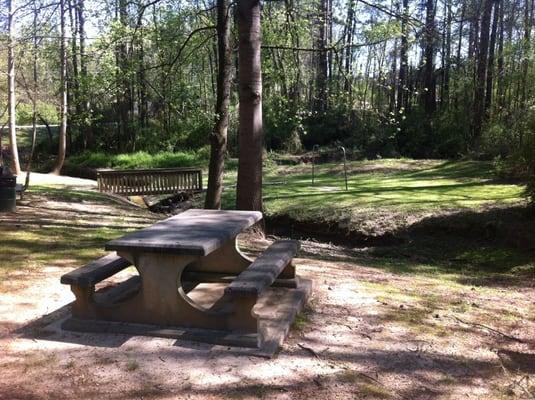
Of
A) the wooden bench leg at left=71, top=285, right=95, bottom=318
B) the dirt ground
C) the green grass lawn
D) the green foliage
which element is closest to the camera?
the dirt ground

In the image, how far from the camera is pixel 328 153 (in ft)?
86.7

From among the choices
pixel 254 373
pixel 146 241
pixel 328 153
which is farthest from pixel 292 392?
pixel 328 153

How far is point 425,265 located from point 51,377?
6183 mm

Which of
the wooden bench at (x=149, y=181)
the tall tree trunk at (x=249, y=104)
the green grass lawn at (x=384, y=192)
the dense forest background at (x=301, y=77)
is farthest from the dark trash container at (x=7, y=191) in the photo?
the wooden bench at (x=149, y=181)

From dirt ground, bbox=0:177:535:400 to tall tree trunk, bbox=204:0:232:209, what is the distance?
13.7 ft

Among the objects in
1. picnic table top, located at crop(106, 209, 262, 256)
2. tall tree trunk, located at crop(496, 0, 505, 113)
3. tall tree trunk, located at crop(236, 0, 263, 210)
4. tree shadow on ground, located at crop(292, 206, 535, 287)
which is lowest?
tree shadow on ground, located at crop(292, 206, 535, 287)

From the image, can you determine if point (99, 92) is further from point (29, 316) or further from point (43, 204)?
point (29, 316)

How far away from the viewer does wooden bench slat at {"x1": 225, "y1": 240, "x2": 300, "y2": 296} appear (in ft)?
12.4

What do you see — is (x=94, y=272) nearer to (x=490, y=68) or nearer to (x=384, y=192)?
(x=384, y=192)

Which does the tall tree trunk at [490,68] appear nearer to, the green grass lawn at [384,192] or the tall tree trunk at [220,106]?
the green grass lawn at [384,192]

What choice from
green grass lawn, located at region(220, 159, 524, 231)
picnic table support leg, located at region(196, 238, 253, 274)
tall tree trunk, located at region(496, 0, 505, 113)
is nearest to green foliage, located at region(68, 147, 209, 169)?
green grass lawn, located at region(220, 159, 524, 231)

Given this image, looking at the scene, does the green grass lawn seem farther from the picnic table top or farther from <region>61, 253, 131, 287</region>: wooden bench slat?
<region>61, 253, 131, 287</region>: wooden bench slat

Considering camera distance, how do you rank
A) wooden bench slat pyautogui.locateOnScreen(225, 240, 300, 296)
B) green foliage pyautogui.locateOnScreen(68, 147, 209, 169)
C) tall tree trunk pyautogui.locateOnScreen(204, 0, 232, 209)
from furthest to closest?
green foliage pyautogui.locateOnScreen(68, 147, 209, 169) → tall tree trunk pyautogui.locateOnScreen(204, 0, 232, 209) → wooden bench slat pyautogui.locateOnScreen(225, 240, 300, 296)

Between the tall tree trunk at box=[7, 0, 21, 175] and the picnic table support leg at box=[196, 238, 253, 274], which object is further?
the tall tree trunk at box=[7, 0, 21, 175]
